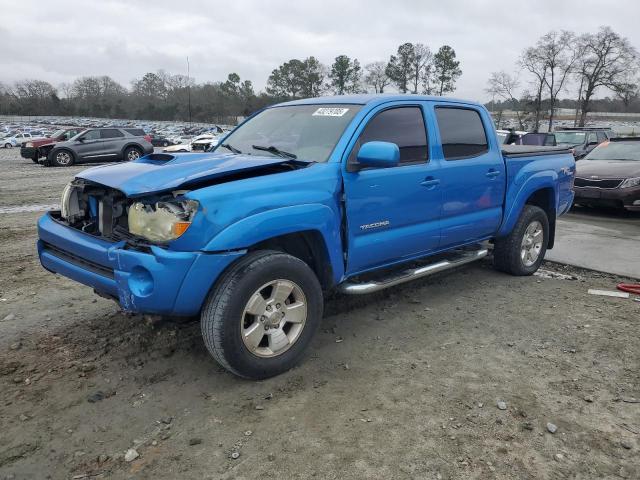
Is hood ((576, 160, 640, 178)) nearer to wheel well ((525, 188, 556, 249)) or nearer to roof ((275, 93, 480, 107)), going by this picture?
wheel well ((525, 188, 556, 249))

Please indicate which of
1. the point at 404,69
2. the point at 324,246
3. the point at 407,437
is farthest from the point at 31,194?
the point at 404,69

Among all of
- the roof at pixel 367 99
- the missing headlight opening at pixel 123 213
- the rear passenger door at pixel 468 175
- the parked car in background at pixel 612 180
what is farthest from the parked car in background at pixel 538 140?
the missing headlight opening at pixel 123 213

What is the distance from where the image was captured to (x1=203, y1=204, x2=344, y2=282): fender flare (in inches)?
117

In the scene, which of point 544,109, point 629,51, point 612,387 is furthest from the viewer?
point 544,109

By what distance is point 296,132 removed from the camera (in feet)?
13.3

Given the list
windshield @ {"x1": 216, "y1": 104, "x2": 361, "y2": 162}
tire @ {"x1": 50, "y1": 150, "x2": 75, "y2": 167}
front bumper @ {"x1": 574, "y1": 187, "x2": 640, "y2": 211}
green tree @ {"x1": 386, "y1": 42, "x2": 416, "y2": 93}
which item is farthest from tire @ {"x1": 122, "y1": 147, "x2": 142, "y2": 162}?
green tree @ {"x1": 386, "y1": 42, "x2": 416, "y2": 93}

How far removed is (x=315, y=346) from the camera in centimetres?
382

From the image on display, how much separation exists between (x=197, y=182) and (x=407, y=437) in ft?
6.21

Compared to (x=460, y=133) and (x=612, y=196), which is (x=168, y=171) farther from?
(x=612, y=196)

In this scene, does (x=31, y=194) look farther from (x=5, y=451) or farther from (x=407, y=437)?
(x=407, y=437)

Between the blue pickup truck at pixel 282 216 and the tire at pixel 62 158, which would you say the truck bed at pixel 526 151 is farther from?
the tire at pixel 62 158

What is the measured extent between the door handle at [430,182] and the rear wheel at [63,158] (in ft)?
62.9

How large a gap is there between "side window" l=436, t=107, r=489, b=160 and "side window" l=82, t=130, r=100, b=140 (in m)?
18.9

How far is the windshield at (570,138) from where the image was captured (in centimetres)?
1740
